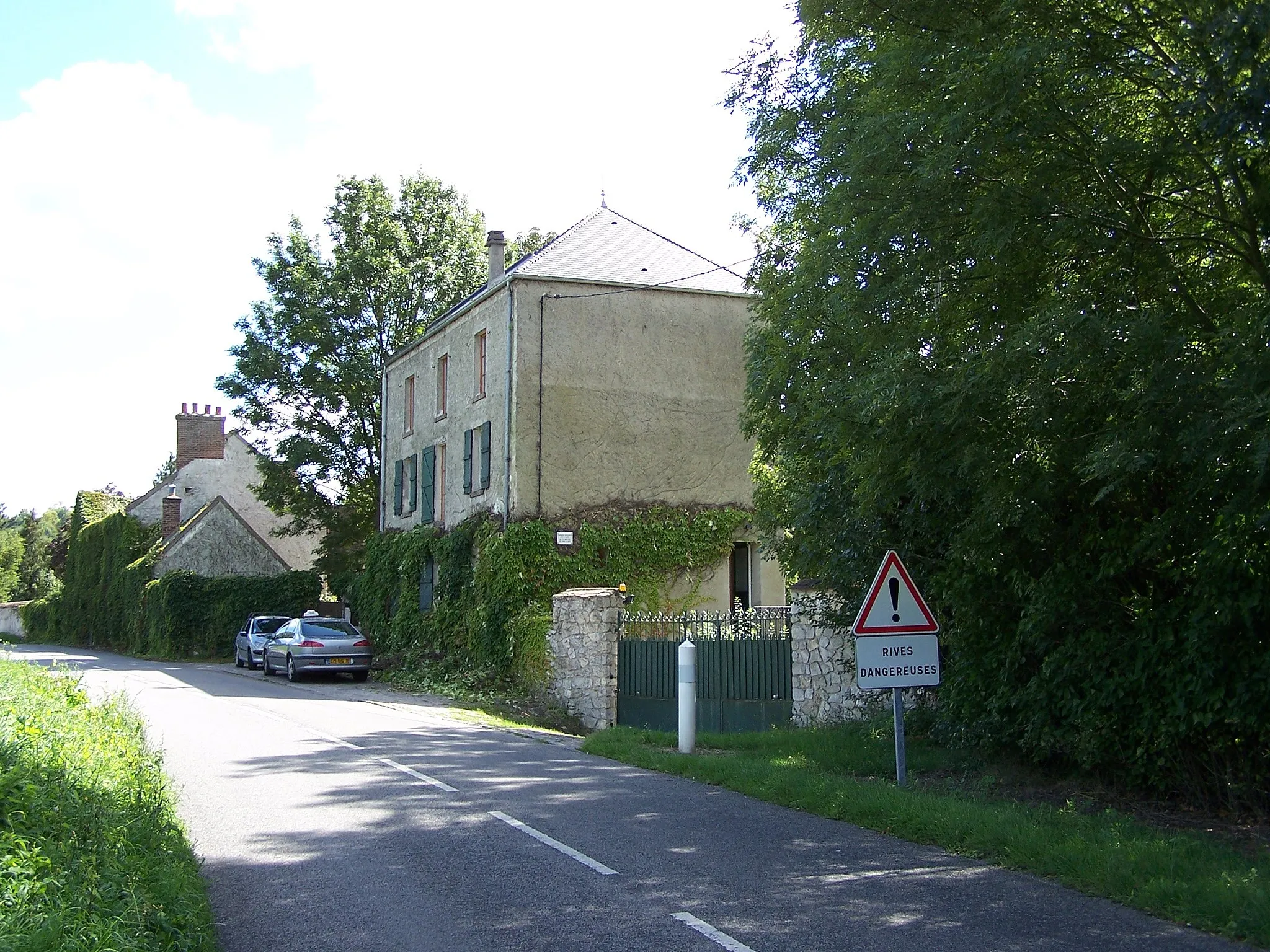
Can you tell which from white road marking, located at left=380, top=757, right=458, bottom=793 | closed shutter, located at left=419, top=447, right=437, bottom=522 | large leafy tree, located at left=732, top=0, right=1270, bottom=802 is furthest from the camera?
closed shutter, located at left=419, top=447, right=437, bottom=522

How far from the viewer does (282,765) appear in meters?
11.9

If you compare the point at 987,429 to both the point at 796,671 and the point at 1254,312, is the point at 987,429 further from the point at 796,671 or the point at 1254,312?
the point at 796,671

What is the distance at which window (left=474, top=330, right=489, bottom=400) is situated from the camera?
2861 centimetres

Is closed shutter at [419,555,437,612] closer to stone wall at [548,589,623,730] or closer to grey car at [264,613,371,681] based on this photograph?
grey car at [264,613,371,681]

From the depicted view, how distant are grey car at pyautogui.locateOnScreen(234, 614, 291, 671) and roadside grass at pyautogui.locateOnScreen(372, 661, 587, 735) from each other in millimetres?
5628

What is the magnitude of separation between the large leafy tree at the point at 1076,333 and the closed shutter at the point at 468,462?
18.8 m

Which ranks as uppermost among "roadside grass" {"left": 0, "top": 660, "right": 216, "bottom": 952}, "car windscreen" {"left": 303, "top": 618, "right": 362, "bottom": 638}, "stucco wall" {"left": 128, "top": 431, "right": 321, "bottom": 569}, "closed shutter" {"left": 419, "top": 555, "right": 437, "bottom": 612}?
"stucco wall" {"left": 128, "top": 431, "right": 321, "bottom": 569}

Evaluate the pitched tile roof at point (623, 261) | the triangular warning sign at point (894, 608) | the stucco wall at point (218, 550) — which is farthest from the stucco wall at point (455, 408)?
the triangular warning sign at point (894, 608)

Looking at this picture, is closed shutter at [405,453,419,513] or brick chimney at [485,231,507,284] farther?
closed shutter at [405,453,419,513]

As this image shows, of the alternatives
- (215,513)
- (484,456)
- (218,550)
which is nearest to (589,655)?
(484,456)

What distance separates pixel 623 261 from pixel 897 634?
63.7 ft

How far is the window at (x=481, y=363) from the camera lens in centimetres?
2861

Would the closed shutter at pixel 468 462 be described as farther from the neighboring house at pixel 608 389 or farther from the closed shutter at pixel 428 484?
the closed shutter at pixel 428 484

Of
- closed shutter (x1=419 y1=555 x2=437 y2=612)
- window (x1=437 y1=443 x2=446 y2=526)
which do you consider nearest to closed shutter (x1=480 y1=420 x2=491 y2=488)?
window (x1=437 y1=443 x2=446 y2=526)
